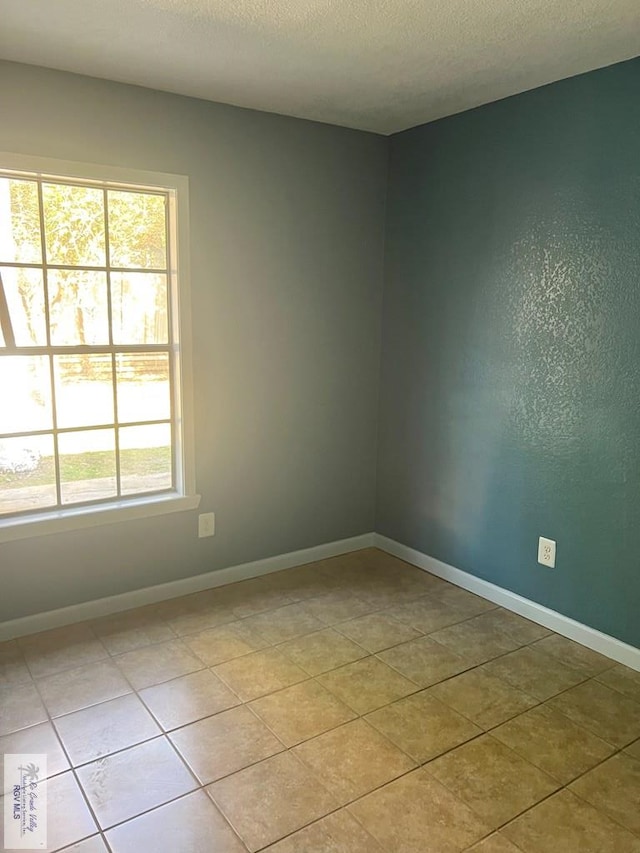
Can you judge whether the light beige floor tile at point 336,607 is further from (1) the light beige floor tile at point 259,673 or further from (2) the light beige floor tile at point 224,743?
(2) the light beige floor tile at point 224,743

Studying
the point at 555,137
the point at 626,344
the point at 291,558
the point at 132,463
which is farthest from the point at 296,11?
the point at 291,558

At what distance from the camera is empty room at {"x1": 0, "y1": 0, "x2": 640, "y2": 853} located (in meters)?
2.04

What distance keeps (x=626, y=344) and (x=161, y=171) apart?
2.09 meters

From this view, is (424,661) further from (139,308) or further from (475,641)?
(139,308)

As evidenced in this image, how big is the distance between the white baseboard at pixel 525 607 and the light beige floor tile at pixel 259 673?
1123mm

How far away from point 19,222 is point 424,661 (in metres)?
2.44

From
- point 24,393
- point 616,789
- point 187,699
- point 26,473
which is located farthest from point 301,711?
point 24,393

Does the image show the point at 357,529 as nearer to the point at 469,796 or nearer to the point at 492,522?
the point at 492,522

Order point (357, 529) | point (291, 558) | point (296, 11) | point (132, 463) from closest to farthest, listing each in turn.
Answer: point (296, 11) < point (132, 463) < point (291, 558) < point (357, 529)

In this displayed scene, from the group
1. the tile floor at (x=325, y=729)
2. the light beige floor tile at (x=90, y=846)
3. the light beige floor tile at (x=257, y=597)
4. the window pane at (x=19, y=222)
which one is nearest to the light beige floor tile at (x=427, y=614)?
the tile floor at (x=325, y=729)

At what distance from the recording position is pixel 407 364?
362cm

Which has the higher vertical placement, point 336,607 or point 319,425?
point 319,425

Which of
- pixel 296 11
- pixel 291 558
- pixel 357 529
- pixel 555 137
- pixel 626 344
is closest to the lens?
pixel 296 11

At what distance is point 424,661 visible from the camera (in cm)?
267
